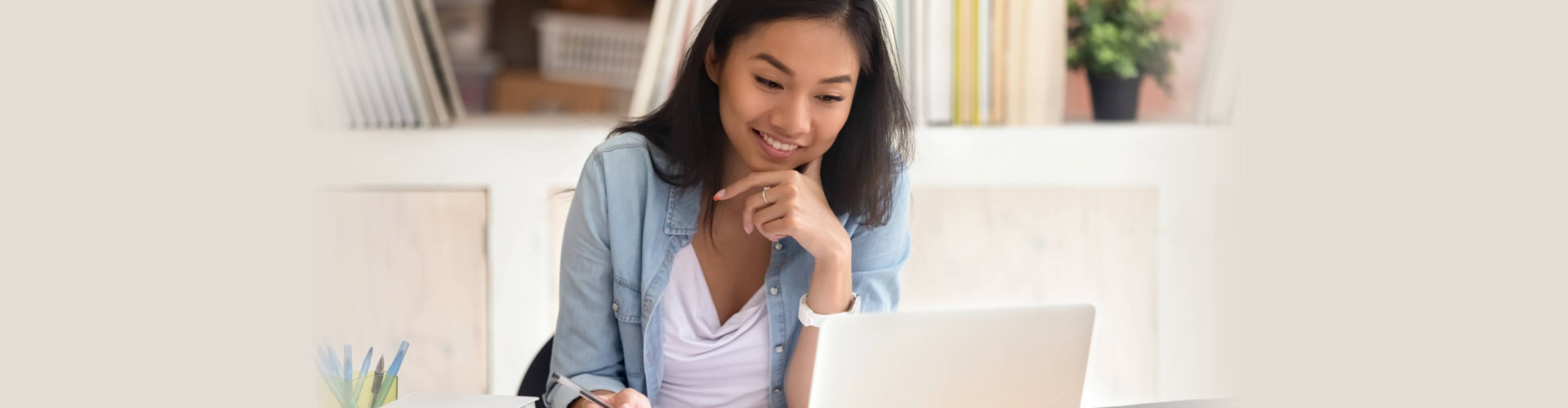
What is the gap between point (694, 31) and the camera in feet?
4.31

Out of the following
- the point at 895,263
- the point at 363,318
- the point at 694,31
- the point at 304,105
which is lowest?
the point at 363,318

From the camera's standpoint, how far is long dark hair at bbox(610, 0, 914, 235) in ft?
3.83

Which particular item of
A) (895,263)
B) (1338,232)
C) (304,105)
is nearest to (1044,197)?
(1338,232)

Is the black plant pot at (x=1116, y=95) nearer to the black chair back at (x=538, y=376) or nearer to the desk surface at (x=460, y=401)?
the black chair back at (x=538, y=376)

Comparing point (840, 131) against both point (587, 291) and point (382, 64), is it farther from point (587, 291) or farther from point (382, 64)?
point (382, 64)

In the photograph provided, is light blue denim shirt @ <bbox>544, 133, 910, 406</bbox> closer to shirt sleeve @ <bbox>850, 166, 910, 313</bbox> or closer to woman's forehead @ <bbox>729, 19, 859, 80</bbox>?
shirt sleeve @ <bbox>850, 166, 910, 313</bbox>

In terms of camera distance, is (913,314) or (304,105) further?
(913,314)

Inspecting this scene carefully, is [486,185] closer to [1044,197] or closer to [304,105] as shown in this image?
[1044,197]

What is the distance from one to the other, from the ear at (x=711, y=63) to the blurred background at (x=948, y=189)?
2.24 ft

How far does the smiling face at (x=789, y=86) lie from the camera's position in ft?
3.51

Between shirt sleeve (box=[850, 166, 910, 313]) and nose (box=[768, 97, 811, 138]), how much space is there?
0.70 ft

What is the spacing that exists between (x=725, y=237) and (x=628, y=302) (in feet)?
0.47

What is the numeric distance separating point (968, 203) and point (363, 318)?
3.63 ft

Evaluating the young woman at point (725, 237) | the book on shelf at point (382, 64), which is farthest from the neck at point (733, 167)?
the book on shelf at point (382, 64)
